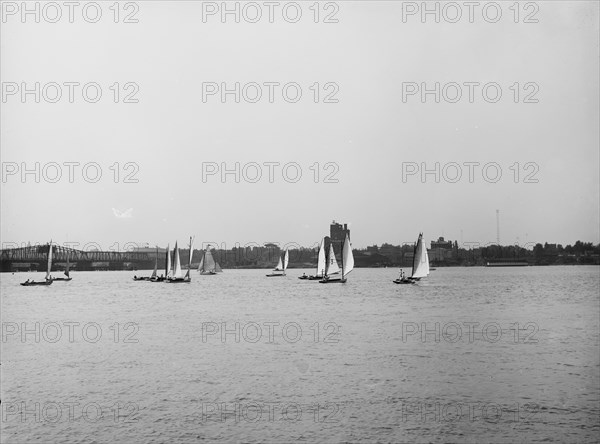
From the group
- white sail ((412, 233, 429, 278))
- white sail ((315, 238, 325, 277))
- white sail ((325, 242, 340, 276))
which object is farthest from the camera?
white sail ((325, 242, 340, 276))

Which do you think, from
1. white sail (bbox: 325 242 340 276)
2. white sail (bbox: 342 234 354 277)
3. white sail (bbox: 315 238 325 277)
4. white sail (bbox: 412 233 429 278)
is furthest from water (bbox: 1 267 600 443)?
white sail (bbox: 325 242 340 276)

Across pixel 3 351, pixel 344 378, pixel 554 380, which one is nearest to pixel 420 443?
pixel 344 378

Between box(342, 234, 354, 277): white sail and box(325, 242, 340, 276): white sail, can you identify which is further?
box(325, 242, 340, 276): white sail

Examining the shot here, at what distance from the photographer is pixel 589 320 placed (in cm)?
6203

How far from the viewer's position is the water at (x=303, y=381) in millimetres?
22953

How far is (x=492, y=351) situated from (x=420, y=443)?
22182 millimetres

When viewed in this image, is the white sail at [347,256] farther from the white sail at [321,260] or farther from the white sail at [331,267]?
the white sail at [331,267]

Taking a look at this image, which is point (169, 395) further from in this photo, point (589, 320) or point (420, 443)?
point (589, 320)

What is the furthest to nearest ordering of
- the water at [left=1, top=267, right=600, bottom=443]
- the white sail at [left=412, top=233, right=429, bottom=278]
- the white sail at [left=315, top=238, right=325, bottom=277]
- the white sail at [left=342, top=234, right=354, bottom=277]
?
the white sail at [left=315, top=238, right=325, bottom=277] → the white sail at [left=342, top=234, right=354, bottom=277] → the white sail at [left=412, top=233, right=429, bottom=278] → the water at [left=1, top=267, right=600, bottom=443]

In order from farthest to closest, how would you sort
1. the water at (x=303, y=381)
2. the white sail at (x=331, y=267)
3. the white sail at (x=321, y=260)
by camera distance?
the white sail at (x=331, y=267) → the white sail at (x=321, y=260) → the water at (x=303, y=381)

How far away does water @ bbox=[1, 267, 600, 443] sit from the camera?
22953 mm

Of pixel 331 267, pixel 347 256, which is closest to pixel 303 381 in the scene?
pixel 347 256

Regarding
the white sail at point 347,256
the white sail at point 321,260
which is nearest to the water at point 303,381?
the white sail at point 347,256

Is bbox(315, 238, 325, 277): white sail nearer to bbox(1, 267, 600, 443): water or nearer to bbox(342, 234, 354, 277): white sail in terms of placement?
bbox(342, 234, 354, 277): white sail
